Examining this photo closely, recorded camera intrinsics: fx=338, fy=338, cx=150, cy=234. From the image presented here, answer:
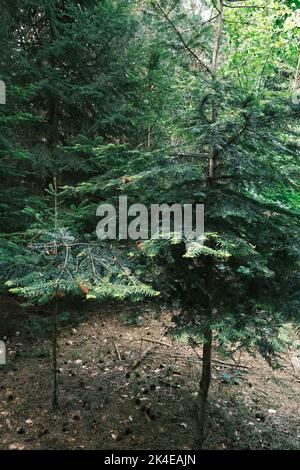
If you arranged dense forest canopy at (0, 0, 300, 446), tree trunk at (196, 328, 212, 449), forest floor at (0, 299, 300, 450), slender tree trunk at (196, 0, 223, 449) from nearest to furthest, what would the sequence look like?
dense forest canopy at (0, 0, 300, 446) < slender tree trunk at (196, 0, 223, 449) < tree trunk at (196, 328, 212, 449) < forest floor at (0, 299, 300, 450)

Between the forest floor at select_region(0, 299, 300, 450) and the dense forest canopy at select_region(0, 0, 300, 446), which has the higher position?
the dense forest canopy at select_region(0, 0, 300, 446)

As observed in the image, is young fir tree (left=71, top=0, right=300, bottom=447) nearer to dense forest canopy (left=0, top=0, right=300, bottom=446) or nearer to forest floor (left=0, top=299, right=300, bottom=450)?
dense forest canopy (left=0, top=0, right=300, bottom=446)

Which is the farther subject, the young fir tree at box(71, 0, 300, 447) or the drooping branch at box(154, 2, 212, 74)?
the drooping branch at box(154, 2, 212, 74)

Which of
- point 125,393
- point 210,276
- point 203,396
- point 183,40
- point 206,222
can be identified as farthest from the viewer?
point 125,393

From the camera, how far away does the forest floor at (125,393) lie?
3.60 metres

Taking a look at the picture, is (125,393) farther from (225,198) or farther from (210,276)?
(225,198)

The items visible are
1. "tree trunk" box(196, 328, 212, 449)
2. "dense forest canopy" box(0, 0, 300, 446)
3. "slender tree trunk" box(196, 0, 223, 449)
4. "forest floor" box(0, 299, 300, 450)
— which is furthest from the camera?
"forest floor" box(0, 299, 300, 450)

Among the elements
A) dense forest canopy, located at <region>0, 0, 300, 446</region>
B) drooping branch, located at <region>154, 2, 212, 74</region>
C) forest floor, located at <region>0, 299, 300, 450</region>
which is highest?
drooping branch, located at <region>154, 2, 212, 74</region>

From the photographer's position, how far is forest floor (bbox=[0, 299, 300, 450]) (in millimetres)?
3600

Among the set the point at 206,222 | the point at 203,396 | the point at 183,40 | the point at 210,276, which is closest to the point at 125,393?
the point at 203,396

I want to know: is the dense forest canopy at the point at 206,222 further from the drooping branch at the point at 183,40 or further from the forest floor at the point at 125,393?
the forest floor at the point at 125,393

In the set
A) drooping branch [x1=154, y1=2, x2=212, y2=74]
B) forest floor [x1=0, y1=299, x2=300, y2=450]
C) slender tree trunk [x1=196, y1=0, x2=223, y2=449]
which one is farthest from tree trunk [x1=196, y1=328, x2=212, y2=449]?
drooping branch [x1=154, y1=2, x2=212, y2=74]

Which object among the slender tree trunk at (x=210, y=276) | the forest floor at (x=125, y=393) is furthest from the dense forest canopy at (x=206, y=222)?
the forest floor at (x=125, y=393)

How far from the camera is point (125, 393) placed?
438cm
